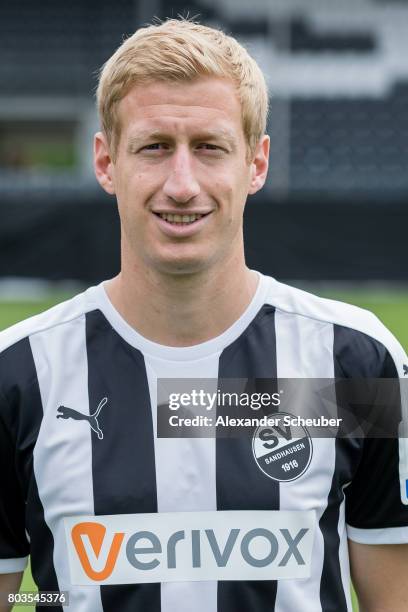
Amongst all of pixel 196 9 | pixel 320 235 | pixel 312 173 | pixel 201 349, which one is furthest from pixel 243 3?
pixel 201 349

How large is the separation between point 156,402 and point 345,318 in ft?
1.16

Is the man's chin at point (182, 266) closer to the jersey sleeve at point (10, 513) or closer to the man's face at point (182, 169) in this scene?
the man's face at point (182, 169)

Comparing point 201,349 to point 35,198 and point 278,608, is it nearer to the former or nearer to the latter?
point 278,608

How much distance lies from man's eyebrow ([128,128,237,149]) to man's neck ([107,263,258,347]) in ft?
→ 0.72

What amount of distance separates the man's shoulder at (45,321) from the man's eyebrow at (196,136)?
0.31 metres

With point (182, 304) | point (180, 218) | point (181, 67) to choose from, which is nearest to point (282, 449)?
point (182, 304)

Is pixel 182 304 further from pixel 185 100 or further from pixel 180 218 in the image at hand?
pixel 185 100

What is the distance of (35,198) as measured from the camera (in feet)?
32.0

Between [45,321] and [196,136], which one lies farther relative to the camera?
[45,321]

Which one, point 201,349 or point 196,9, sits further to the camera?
point 196,9

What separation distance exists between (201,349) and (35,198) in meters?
8.43

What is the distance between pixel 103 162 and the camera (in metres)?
1.62

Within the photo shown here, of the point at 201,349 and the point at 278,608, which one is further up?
the point at 201,349

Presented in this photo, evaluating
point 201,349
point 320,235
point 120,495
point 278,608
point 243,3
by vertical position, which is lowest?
point 278,608
